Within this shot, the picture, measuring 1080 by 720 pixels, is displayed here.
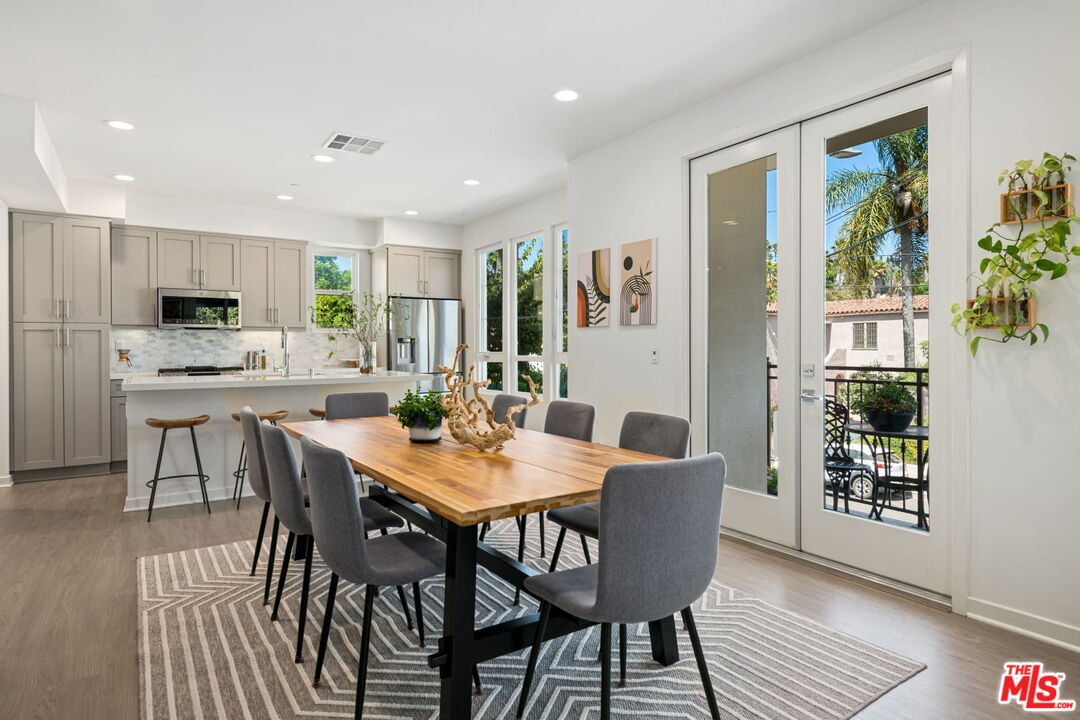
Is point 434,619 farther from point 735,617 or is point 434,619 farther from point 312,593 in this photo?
point 735,617

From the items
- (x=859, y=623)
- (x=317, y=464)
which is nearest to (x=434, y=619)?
(x=317, y=464)

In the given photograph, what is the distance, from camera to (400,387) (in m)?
5.64

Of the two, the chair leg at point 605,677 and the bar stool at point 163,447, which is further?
the bar stool at point 163,447

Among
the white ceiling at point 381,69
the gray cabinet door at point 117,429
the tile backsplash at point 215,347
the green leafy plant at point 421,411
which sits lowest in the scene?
the gray cabinet door at point 117,429

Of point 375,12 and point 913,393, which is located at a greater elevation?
point 375,12

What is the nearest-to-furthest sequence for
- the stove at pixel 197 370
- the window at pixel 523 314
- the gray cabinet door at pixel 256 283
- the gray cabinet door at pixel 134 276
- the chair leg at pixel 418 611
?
1. the chair leg at pixel 418 611
2. the gray cabinet door at pixel 134 276
3. the window at pixel 523 314
4. the stove at pixel 197 370
5. the gray cabinet door at pixel 256 283

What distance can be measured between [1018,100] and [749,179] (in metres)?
1.31

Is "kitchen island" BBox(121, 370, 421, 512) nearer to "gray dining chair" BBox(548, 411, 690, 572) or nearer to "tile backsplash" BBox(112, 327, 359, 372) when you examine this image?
"tile backsplash" BBox(112, 327, 359, 372)

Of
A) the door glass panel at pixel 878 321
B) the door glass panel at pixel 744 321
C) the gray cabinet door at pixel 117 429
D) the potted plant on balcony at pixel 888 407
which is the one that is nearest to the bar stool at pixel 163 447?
the gray cabinet door at pixel 117 429

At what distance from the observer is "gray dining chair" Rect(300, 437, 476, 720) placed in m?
1.82

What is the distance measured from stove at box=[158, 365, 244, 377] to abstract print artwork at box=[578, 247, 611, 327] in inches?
150

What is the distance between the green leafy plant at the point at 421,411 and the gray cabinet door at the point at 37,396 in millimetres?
4508

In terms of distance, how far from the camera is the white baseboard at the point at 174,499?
439 centimetres

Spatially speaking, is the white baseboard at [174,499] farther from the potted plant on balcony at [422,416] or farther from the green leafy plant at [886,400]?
the green leafy plant at [886,400]
